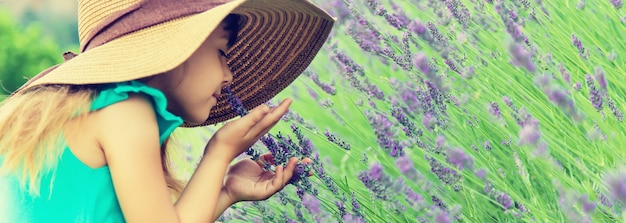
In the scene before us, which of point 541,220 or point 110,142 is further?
point 541,220

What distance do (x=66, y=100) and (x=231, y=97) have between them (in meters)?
0.30

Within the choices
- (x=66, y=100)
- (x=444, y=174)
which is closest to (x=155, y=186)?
(x=66, y=100)

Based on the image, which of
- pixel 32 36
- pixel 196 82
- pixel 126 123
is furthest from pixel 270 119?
pixel 32 36

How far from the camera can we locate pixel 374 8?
6.40 feet

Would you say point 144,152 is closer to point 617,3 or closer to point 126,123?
point 126,123

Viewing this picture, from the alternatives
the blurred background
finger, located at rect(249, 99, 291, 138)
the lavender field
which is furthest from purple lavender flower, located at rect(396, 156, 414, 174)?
the blurred background

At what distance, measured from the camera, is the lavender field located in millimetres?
1684

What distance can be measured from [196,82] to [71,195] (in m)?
0.30

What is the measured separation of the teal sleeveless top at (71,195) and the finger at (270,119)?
144 millimetres

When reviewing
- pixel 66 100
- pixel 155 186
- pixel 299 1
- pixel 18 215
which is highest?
pixel 299 1

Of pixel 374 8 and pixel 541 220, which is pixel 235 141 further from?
pixel 541 220

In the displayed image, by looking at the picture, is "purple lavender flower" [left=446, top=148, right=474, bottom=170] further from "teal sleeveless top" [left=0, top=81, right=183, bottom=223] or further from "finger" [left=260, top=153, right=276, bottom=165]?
"teal sleeveless top" [left=0, top=81, right=183, bottom=223]

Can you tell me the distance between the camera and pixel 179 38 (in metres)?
1.60

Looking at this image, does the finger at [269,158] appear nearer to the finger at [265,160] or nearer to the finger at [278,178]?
the finger at [265,160]
